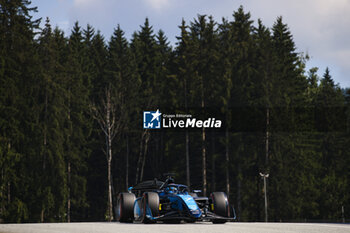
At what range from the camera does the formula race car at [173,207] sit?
19.9 metres

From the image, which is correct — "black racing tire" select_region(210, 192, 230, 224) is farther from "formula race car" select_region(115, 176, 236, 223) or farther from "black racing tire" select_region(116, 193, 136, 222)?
"black racing tire" select_region(116, 193, 136, 222)

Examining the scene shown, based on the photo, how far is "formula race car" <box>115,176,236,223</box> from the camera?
782 inches

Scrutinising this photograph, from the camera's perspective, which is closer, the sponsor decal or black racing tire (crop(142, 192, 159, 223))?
black racing tire (crop(142, 192, 159, 223))

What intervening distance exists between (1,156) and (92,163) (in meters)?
25.9

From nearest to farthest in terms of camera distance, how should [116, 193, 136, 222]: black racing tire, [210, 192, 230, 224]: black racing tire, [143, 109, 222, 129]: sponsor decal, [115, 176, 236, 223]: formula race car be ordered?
[115, 176, 236, 223]: formula race car
[210, 192, 230, 224]: black racing tire
[116, 193, 136, 222]: black racing tire
[143, 109, 222, 129]: sponsor decal

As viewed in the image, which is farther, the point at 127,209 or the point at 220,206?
the point at 127,209

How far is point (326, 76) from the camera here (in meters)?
76.5

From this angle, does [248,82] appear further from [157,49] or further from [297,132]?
[157,49]

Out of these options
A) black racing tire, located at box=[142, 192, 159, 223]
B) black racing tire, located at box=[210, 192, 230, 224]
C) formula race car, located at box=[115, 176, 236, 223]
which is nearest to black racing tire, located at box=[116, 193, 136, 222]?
formula race car, located at box=[115, 176, 236, 223]

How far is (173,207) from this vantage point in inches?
799

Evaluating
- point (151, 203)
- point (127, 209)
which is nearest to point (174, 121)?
point (127, 209)

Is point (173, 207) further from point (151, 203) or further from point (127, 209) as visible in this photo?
point (127, 209)

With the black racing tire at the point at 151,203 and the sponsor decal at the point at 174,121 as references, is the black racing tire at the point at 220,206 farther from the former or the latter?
the sponsor decal at the point at 174,121

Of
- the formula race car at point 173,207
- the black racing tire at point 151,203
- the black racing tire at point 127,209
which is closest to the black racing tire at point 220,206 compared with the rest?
the formula race car at point 173,207
